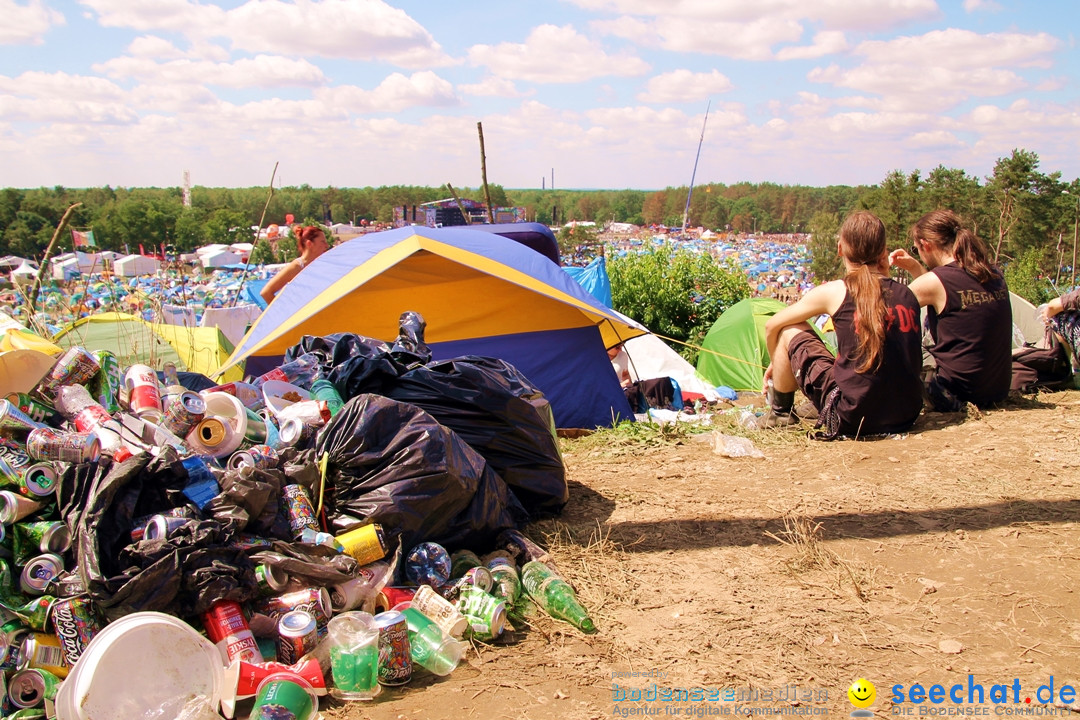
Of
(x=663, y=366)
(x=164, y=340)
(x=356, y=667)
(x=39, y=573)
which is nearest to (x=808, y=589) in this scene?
(x=356, y=667)

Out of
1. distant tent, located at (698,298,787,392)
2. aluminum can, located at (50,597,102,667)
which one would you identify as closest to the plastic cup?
aluminum can, located at (50,597,102,667)

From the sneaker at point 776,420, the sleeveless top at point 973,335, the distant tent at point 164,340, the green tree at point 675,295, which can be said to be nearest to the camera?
the sleeveless top at point 973,335

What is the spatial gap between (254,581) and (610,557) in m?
1.27

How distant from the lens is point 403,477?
2.53 metres

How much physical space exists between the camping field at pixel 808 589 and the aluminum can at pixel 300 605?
0.31 m

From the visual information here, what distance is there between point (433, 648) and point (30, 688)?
3.37 ft

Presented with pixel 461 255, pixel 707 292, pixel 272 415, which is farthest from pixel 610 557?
pixel 707 292

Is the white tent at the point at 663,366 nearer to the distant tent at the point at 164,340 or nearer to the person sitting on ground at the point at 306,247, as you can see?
the person sitting on ground at the point at 306,247

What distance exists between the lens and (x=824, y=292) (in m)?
3.85

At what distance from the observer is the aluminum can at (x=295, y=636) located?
80.8 inches

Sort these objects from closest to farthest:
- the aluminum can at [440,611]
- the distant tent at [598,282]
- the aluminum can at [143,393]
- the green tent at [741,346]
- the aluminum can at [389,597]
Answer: the aluminum can at [440,611], the aluminum can at [389,597], the aluminum can at [143,393], the green tent at [741,346], the distant tent at [598,282]

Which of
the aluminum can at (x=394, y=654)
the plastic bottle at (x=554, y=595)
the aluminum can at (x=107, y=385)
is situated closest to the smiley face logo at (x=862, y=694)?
the plastic bottle at (x=554, y=595)

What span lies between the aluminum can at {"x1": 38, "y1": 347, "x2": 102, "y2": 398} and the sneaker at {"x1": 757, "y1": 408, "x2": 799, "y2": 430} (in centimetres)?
339

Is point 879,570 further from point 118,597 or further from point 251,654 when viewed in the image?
point 118,597
